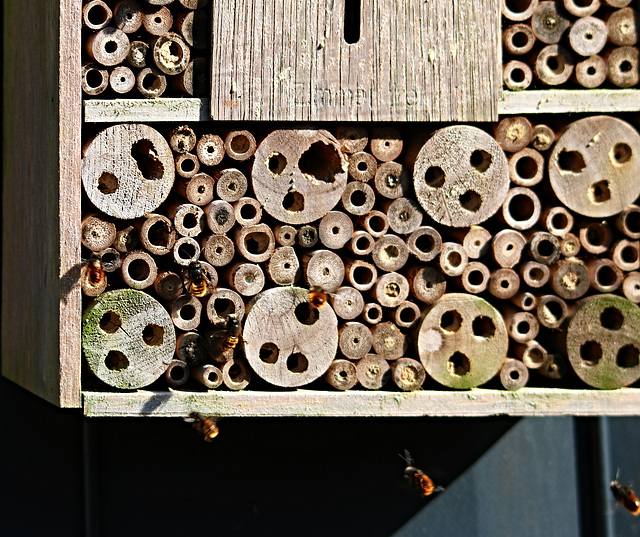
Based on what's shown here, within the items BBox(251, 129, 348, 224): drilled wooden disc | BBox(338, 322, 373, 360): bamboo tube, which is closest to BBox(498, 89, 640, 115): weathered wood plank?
BBox(251, 129, 348, 224): drilled wooden disc

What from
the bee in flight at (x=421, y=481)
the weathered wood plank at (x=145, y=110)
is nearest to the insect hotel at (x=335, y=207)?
the weathered wood plank at (x=145, y=110)

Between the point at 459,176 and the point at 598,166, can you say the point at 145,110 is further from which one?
the point at 598,166

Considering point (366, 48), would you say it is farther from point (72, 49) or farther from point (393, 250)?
point (72, 49)

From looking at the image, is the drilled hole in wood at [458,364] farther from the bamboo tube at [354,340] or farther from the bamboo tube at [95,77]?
the bamboo tube at [95,77]

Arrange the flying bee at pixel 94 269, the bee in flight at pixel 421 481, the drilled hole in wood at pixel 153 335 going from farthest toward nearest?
the bee in flight at pixel 421 481
the drilled hole in wood at pixel 153 335
the flying bee at pixel 94 269

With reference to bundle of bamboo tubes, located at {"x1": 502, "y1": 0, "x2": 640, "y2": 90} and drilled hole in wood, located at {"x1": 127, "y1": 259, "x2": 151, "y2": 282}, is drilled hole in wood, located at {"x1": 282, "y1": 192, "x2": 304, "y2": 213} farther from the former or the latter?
bundle of bamboo tubes, located at {"x1": 502, "y1": 0, "x2": 640, "y2": 90}

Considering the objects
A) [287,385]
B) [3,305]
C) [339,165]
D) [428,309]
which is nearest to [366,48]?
[339,165]

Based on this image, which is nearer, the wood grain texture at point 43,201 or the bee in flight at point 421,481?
the wood grain texture at point 43,201
